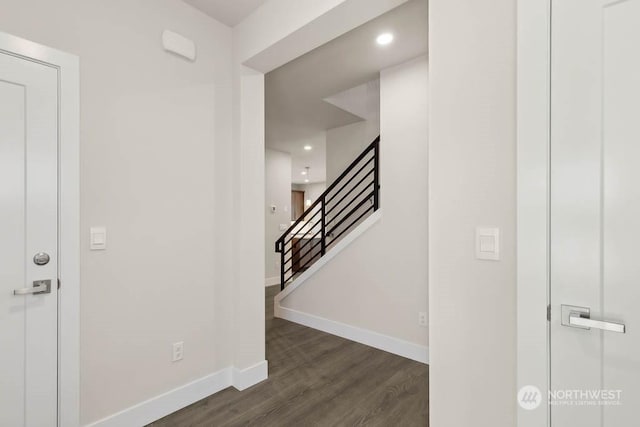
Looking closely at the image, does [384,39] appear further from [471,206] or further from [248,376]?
[248,376]

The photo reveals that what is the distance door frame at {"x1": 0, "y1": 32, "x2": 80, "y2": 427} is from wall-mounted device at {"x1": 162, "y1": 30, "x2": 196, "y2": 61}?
1.85 feet

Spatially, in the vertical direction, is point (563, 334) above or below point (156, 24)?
below

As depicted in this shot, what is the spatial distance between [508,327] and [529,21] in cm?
110

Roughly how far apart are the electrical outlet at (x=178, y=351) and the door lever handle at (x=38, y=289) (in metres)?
0.85

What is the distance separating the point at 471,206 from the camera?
116cm

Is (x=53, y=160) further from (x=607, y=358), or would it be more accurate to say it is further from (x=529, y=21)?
(x=607, y=358)

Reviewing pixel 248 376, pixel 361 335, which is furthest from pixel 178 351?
pixel 361 335

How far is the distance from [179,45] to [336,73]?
5.43ft

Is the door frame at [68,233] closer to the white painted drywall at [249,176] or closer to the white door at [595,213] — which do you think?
the white painted drywall at [249,176]

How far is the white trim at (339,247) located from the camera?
10.3 feet

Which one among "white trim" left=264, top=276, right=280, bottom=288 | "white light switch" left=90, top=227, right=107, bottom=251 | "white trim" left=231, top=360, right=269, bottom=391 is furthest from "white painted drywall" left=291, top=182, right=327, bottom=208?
"white light switch" left=90, top=227, right=107, bottom=251

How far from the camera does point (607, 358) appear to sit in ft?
2.98

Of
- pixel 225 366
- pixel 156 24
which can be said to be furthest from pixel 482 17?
pixel 225 366

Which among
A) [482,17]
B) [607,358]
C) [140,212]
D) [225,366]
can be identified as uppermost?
[482,17]
